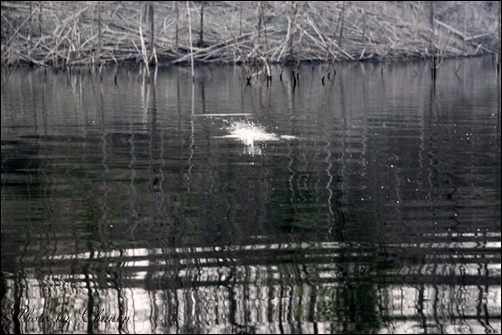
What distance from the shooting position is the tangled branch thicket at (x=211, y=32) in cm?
4072

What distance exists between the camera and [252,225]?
8.22m

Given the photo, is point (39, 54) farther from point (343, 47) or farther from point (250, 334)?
point (250, 334)

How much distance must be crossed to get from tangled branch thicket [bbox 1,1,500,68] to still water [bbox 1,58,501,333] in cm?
2350

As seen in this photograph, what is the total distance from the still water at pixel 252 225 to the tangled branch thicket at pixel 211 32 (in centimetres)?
2350

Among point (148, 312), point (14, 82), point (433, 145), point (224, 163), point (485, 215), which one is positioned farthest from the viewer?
point (14, 82)

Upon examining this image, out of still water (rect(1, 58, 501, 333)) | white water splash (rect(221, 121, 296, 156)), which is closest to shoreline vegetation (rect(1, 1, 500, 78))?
white water splash (rect(221, 121, 296, 156))

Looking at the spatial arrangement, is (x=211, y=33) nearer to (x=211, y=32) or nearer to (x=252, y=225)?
(x=211, y=32)

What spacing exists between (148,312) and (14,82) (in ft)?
86.1

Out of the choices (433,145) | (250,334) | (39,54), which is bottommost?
(250,334)

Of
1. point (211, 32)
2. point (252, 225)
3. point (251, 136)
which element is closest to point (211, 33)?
point (211, 32)

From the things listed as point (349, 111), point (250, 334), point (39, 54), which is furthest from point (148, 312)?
point (39, 54)

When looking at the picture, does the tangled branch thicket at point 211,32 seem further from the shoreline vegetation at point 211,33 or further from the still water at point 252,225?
the still water at point 252,225

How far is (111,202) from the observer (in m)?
9.39

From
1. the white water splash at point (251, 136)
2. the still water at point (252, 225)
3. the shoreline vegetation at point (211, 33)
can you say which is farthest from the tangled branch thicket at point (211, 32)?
the still water at point (252, 225)
